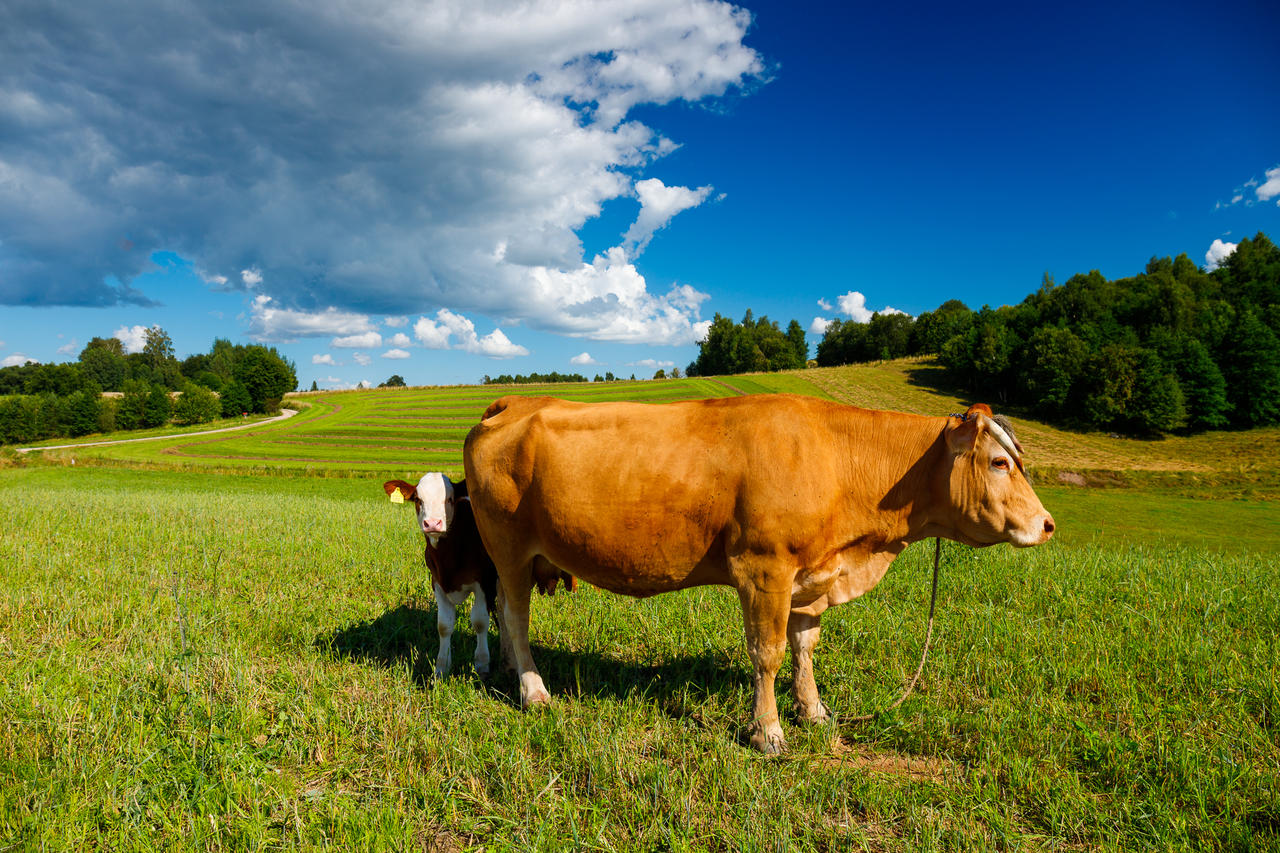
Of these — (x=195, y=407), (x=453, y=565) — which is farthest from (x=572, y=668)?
(x=195, y=407)

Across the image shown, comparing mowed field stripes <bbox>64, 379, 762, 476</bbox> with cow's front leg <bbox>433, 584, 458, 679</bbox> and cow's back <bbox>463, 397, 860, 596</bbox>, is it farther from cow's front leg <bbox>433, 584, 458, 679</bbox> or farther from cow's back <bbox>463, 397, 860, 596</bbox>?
cow's back <bbox>463, 397, 860, 596</bbox>

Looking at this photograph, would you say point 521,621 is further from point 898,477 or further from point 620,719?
point 898,477

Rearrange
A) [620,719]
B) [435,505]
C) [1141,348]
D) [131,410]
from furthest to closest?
[131,410]
[1141,348]
[435,505]
[620,719]

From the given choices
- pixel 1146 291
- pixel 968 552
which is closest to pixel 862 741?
pixel 968 552

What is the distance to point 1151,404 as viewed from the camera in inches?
2320

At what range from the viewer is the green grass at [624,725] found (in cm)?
302

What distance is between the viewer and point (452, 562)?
17.5 feet

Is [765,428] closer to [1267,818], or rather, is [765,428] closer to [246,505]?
[1267,818]

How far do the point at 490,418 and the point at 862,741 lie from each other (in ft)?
12.7

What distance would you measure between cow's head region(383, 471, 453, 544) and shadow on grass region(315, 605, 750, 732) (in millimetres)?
1180

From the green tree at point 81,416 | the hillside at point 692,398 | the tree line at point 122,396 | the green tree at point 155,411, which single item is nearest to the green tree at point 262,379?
the tree line at point 122,396

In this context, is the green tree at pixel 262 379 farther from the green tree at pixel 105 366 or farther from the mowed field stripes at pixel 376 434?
the green tree at pixel 105 366

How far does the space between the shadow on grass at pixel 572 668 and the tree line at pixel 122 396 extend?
110m

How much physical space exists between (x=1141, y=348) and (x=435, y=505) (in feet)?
274
